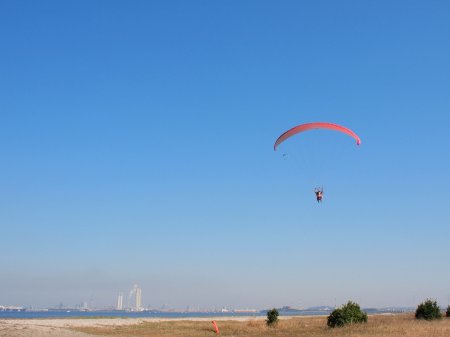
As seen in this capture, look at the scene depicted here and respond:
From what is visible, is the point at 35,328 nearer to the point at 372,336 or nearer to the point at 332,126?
the point at 372,336

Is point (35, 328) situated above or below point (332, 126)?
below

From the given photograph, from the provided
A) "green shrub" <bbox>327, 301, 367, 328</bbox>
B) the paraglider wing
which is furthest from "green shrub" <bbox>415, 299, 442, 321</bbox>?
the paraglider wing

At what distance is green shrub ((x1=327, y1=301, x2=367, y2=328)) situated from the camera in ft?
116

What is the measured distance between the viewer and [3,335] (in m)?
25.4

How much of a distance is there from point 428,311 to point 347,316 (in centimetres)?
837

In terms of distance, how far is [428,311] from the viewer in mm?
39031

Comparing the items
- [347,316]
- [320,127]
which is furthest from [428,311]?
[320,127]

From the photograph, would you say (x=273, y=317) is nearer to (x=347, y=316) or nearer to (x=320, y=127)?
(x=347, y=316)

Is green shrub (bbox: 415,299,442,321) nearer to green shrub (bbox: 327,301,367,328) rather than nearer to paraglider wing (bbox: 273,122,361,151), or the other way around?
green shrub (bbox: 327,301,367,328)

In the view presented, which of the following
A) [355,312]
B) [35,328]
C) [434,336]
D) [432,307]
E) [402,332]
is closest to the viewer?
[434,336]

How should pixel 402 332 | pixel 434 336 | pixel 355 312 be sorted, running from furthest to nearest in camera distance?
1. pixel 355 312
2. pixel 402 332
3. pixel 434 336

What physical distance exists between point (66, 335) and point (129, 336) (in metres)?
6.96

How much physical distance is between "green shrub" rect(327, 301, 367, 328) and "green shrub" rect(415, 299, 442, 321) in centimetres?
620

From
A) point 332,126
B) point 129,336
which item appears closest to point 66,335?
point 129,336
